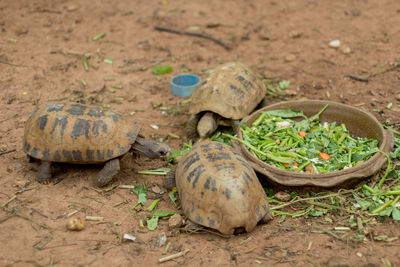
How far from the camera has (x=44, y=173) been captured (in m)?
4.77

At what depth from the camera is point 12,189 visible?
453 centimetres

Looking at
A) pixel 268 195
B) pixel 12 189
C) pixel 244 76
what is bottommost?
pixel 268 195

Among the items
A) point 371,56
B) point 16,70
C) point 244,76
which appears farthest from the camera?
point 371,56

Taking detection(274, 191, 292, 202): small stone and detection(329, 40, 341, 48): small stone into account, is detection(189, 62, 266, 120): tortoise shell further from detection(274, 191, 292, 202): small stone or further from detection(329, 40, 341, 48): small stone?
detection(329, 40, 341, 48): small stone

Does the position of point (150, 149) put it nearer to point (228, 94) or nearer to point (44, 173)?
point (44, 173)

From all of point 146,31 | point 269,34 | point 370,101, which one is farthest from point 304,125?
point 146,31

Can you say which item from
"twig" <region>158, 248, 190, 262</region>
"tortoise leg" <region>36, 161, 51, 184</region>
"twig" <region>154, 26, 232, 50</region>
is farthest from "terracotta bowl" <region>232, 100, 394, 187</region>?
"twig" <region>154, 26, 232, 50</region>

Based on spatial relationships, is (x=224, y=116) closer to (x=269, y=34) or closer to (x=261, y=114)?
(x=261, y=114)

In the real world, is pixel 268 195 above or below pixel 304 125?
below

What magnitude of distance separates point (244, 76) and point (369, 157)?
226 centimetres

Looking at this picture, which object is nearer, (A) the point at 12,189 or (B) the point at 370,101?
(A) the point at 12,189

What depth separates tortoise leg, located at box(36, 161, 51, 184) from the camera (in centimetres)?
477

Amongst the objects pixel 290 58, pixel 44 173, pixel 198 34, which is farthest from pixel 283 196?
pixel 198 34

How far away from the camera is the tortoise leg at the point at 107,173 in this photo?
15.7 feet
